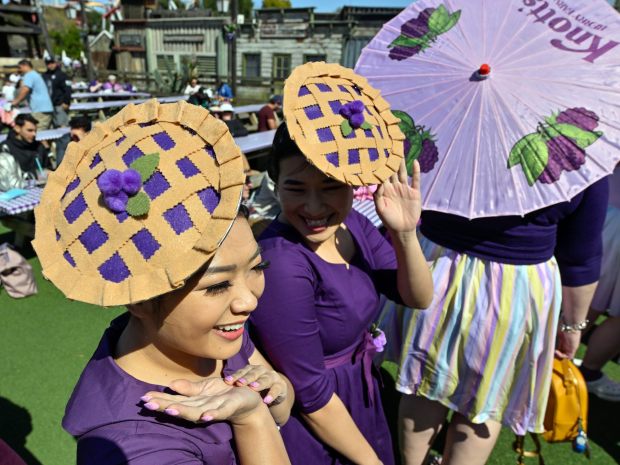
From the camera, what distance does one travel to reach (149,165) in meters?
0.77

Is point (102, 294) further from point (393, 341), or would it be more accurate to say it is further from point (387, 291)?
point (393, 341)

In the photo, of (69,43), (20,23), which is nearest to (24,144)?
(20,23)

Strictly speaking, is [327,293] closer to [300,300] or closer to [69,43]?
[300,300]

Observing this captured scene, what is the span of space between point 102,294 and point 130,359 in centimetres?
27

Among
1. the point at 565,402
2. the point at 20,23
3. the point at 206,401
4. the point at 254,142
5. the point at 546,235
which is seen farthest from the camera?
the point at 20,23

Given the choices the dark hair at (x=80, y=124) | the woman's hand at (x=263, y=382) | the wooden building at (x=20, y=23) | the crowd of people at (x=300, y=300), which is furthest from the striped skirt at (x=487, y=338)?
the wooden building at (x=20, y=23)

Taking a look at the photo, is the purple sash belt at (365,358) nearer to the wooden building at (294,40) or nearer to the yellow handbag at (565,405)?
the yellow handbag at (565,405)

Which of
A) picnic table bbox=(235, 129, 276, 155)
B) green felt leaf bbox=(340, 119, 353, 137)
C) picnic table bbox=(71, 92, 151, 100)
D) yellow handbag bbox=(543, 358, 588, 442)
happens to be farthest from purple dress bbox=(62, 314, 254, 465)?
picnic table bbox=(71, 92, 151, 100)

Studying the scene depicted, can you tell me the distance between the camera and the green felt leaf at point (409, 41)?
1816 millimetres

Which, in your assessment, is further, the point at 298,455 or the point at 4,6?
the point at 4,6

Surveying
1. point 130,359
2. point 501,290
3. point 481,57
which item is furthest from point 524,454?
point 130,359

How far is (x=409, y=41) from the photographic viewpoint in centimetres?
184

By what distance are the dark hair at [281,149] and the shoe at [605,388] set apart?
2956 millimetres

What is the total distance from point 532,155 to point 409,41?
73 centimetres
